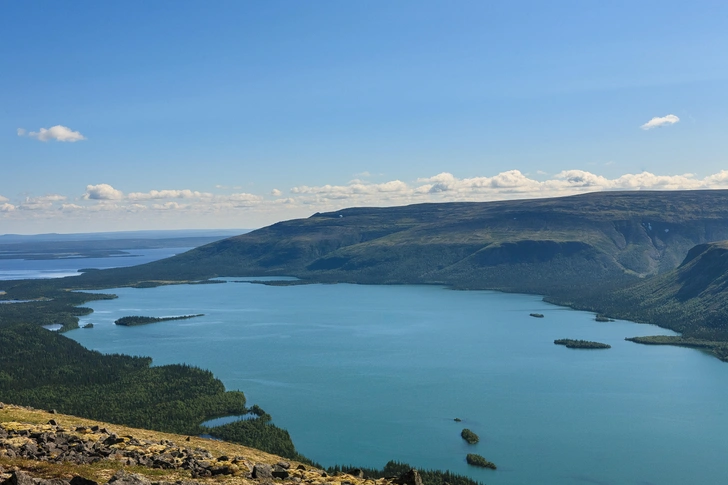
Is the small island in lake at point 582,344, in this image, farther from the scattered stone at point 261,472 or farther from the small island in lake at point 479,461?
the scattered stone at point 261,472

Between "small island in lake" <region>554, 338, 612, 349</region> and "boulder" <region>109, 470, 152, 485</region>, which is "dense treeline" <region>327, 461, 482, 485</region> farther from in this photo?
"small island in lake" <region>554, 338, 612, 349</region>

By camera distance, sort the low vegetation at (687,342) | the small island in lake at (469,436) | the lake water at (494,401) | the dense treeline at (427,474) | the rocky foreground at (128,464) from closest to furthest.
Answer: the rocky foreground at (128,464), the dense treeline at (427,474), the lake water at (494,401), the small island in lake at (469,436), the low vegetation at (687,342)

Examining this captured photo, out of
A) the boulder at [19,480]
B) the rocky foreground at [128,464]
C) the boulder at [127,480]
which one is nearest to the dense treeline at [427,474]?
the rocky foreground at [128,464]

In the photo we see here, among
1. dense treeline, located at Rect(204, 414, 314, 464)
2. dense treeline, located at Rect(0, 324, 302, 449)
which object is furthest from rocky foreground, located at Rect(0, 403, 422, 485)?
dense treeline, located at Rect(0, 324, 302, 449)

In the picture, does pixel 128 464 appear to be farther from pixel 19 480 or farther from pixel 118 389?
pixel 118 389

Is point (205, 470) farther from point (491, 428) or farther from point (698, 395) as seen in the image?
point (698, 395)

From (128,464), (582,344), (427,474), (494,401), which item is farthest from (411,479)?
(582,344)

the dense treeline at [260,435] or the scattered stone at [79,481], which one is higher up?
the scattered stone at [79,481]

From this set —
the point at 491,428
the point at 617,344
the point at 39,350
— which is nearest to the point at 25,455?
the point at 491,428
